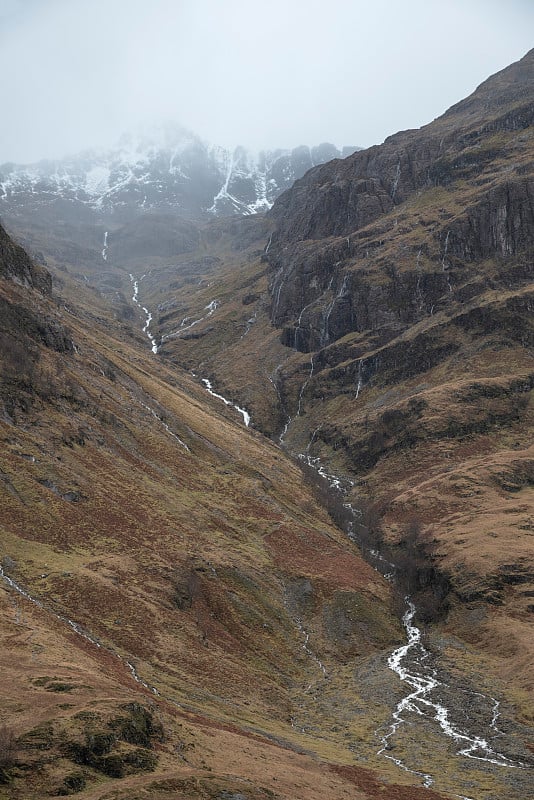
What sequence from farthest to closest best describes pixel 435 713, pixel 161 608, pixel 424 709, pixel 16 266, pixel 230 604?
pixel 16 266 < pixel 230 604 < pixel 161 608 < pixel 424 709 < pixel 435 713

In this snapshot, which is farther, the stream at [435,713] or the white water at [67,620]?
the white water at [67,620]

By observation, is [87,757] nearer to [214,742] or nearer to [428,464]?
[214,742]

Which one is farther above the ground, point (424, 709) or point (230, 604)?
point (230, 604)

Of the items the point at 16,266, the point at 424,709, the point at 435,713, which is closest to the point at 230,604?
the point at 424,709

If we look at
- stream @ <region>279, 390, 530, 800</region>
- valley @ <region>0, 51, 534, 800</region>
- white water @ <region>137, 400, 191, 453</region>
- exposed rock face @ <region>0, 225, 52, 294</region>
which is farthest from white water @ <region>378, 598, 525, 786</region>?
exposed rock face @ <region>0, 225, 52, 294</region>

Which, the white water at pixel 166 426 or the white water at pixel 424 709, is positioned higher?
the white water at pixel 166 426

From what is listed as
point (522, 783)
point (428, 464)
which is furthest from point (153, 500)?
point (428, 464)

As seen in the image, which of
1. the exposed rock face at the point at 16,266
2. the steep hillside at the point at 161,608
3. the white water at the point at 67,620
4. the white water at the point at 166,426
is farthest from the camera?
the exposed rock face at the point at 16,266

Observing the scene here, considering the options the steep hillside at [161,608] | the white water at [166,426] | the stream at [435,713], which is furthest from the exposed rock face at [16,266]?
the stream at [435,713]

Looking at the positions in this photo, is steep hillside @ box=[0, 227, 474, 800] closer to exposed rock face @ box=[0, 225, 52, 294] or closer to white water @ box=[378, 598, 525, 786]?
exposed rock face @ box=[0, 225, 52, 294]

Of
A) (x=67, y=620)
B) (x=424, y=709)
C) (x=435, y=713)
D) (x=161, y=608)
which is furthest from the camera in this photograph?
(x=161, y=608)

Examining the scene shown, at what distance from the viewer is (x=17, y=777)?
105 ft

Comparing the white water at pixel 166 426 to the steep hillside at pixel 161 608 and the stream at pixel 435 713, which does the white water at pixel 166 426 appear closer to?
the steep hillside at pixel 161 608

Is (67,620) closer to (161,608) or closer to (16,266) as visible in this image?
(161,608)
